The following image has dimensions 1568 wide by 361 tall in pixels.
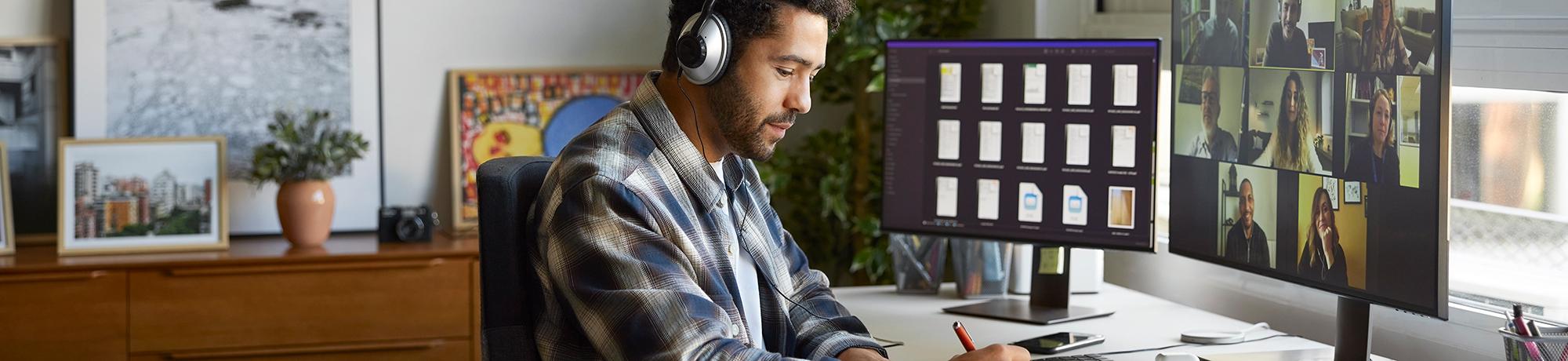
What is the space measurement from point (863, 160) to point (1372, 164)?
76.5 inches

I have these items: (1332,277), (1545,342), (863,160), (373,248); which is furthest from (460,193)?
(1545,342)

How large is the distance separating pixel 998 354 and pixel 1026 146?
0.80m

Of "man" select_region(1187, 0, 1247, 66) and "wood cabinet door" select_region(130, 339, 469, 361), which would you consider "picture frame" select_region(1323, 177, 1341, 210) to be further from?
"wood cabinet door" select_region(130, 339, 469, 361)

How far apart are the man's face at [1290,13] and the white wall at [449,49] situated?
2.08m

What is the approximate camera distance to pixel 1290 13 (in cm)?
178

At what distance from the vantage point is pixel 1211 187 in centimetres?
195

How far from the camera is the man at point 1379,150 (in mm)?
1582

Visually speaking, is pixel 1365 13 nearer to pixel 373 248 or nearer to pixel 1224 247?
pixel 1224 247

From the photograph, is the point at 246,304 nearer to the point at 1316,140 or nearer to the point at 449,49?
the point at 449,49

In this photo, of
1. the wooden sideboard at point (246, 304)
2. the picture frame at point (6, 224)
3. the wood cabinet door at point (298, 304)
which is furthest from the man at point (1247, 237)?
the picture frame at point (6, 224)

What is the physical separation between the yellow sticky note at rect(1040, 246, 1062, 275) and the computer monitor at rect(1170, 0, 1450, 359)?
9.9 inches

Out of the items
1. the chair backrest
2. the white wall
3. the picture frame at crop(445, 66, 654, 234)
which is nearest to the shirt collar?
the chair backrest

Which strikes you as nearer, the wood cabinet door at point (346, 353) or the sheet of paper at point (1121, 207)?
the sheet of paper at point (1121, 207)

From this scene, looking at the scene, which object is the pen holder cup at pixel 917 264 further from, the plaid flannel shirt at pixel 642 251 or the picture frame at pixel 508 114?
the picture frame at pixel 508 114
